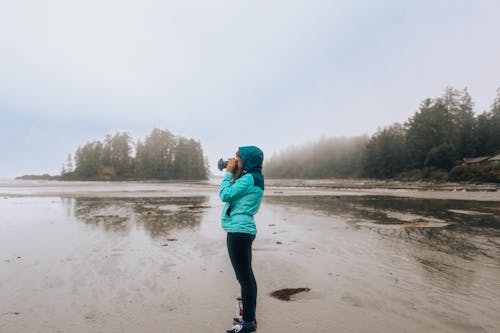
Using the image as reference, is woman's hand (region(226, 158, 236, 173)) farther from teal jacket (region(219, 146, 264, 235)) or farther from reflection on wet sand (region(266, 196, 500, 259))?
reflection on wet sand (region(266, 196, 500, 259))

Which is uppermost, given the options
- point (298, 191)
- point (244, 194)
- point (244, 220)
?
point (244, 194)

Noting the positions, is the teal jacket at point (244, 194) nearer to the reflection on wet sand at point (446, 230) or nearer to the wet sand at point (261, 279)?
the wet sand at point (261, 279)

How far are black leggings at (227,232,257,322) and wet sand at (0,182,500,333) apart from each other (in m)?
0.30

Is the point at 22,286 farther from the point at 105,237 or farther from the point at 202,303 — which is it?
the point at 105,237

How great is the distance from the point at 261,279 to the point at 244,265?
2116 mm

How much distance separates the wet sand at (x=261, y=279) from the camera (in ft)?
13.1

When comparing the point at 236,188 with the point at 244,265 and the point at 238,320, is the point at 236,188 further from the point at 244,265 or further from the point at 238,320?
the point at 238,320

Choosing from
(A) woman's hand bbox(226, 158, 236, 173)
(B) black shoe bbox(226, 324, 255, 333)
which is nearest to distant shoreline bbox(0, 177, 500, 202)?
(A) woman's hand bbox(226, 158, 236, 173)

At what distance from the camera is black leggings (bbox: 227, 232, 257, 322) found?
12.3 ft

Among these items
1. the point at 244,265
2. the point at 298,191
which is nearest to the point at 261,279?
the point at 244,265

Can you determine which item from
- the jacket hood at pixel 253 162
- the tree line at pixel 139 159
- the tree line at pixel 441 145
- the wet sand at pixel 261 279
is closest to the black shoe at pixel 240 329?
the wet sand at pixel 261 279

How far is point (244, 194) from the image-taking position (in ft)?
12.6

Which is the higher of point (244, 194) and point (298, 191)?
point (244, 194)

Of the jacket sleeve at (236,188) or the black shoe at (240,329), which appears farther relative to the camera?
the jacket sleeve at (236,188)
